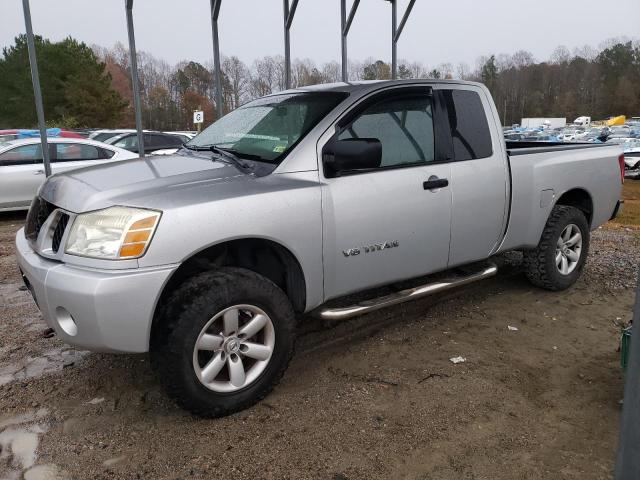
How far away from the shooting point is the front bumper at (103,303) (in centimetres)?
252

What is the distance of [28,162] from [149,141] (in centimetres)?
559

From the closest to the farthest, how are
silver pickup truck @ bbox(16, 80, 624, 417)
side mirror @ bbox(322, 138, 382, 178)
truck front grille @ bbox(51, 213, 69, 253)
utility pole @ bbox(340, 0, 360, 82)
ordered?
silver pickup truck @ bbox(16, 80, 624, 417), truck front grille @ bbox(51, 213, 69, 253), side mirror @ bbox(322, 138, 382, 178), utility pole @ bbox(340, 0, 360, 82)

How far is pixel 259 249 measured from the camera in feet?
10.6

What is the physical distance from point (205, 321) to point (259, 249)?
63 centimetres

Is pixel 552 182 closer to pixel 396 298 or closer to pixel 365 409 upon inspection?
pixel 396 298

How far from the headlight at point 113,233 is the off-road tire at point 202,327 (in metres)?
0.35

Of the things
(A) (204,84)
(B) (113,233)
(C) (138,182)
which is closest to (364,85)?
(C) (138,182)

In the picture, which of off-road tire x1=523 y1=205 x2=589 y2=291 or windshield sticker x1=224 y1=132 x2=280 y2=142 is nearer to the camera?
windshield sticker x1=224 y1=132 x2=280 y2=142

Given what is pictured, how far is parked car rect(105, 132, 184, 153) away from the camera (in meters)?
14.2

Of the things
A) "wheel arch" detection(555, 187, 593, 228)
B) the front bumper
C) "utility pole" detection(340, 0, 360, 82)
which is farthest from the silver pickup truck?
"utility pole" detection(340, 0, 360, 82)

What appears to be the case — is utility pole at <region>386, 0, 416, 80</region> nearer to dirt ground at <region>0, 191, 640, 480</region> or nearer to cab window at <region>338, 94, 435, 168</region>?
cab window at <region>338, 94, 435, 168</region>

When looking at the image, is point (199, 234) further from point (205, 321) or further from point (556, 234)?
point (556, 234)

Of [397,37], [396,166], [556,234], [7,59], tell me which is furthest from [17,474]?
[7,59]

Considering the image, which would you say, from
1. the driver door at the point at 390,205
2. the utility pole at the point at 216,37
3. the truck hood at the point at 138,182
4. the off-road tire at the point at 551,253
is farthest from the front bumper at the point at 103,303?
the utility pole at the point at 216,37
